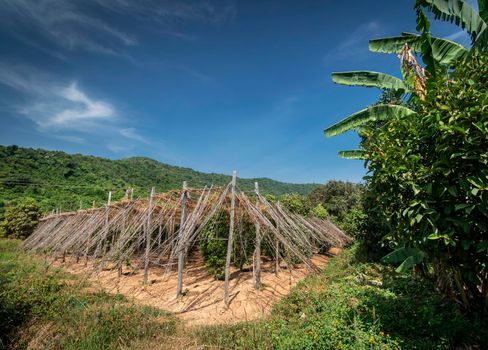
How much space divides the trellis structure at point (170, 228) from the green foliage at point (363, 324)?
3.78 feet

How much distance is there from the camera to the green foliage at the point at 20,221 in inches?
848

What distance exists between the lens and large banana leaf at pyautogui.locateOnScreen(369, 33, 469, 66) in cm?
565

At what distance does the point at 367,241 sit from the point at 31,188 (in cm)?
3787

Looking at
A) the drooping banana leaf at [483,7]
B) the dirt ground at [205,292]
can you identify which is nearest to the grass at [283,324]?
the dirt ground at [205,292]

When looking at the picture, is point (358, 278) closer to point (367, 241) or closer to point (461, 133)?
point (367, 241)

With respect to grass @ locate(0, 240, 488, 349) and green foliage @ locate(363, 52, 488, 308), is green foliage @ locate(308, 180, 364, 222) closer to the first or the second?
grass @ locate(0, 240, 488, 349)

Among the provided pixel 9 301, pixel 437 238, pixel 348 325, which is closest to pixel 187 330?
pixel 348 325

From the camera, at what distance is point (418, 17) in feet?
12.2

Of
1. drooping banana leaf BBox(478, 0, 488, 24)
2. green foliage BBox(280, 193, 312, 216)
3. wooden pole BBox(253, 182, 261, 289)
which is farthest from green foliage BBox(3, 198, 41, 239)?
drooping banana leaf BBox(478, 0, 488, 24)

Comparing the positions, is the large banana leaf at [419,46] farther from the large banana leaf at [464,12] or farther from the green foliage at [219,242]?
the green foliage at [219,242]

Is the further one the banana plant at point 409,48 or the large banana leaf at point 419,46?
the large banana leaf at point 419,46

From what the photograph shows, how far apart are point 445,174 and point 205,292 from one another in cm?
714

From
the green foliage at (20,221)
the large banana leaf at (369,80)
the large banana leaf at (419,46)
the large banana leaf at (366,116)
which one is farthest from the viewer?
the green foliage at (20,221)

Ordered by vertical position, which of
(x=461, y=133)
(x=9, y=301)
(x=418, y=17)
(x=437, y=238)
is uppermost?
(x=418, y=17)
